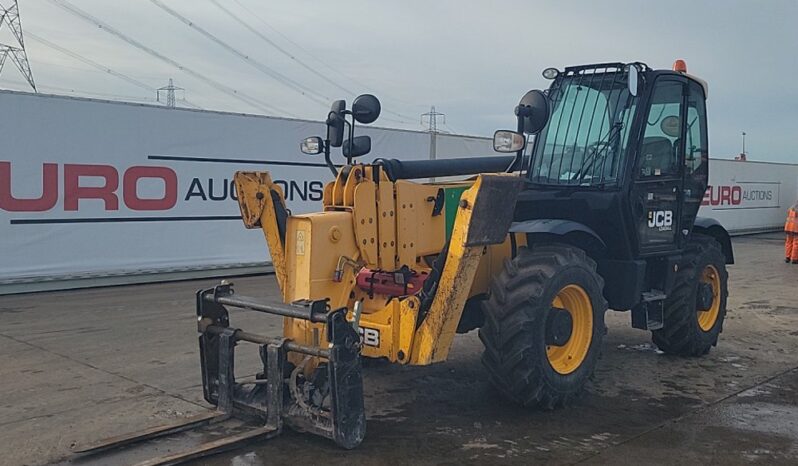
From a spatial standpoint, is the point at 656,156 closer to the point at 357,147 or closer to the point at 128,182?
the point at 357,147

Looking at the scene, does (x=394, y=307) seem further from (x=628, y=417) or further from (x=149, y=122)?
(x=149, y=122)

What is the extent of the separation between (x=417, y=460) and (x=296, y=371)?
2.97 ft

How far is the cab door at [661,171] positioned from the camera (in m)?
6.32

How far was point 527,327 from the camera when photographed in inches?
198

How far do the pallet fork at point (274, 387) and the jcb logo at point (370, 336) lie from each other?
1.56 ft

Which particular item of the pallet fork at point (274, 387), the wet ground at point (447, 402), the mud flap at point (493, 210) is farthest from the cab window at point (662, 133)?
the pallet fork at point (274, 387)

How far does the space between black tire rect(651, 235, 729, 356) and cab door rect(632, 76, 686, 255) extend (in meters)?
0.33

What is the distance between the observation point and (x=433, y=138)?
15.7 meters

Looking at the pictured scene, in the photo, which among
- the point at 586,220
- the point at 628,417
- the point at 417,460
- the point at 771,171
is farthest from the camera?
the point at 771,171

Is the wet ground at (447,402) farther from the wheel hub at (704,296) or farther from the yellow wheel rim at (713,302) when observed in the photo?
the wheel hub at (704,296)

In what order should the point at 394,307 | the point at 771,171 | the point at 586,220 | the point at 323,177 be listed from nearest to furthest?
the point at 394,307 → the point at 586,220 → the point at 323,177 → the point at 771,171

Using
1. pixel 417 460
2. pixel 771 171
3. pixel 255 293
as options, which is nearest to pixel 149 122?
pixel 255 293

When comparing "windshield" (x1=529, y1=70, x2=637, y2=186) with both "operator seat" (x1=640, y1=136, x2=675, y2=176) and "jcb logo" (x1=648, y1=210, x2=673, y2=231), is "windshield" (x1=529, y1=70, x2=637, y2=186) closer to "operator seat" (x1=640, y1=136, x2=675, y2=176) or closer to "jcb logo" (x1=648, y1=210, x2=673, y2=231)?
"operator seat" (x1=640, y1=136, x2=675, y2=176)

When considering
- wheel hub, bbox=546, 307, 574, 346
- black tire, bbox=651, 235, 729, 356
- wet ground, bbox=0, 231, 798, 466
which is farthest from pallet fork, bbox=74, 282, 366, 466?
black tire, bbox=651, 235, 729, 356
